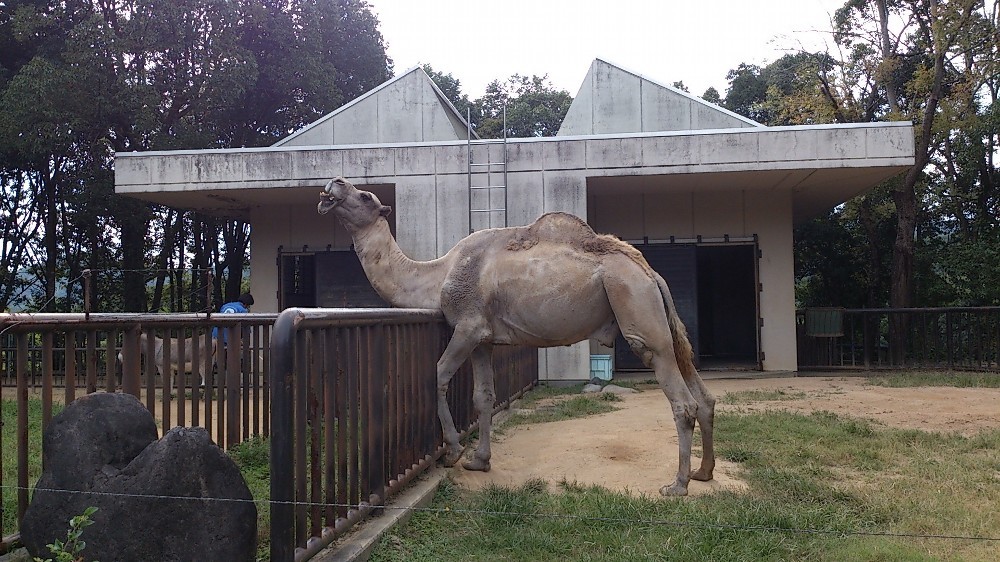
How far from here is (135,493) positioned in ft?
10.3

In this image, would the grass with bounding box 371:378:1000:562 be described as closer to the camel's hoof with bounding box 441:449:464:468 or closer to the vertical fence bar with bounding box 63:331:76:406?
the camel's hoof with bounding box 441:449:464:468

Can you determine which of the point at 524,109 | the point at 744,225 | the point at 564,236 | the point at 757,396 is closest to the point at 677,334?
the point at 564,236

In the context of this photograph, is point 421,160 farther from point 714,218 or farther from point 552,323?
point 552,323

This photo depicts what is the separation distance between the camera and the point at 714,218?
Result: 15.2 m

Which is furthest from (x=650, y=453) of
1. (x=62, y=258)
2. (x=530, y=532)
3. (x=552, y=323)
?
(x=62, y=258)

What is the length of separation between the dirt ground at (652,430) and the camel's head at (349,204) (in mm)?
2331

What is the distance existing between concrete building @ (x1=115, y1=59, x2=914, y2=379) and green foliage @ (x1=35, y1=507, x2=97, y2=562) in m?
9.82

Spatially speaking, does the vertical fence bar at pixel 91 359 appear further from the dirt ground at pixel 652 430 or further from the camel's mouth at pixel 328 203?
the dirt ground at pixel 652 430

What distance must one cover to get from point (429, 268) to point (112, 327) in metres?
2.64

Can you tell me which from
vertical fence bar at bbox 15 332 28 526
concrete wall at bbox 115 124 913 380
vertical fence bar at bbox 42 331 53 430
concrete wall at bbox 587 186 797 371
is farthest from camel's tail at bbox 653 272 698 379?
concrete wall at bbox 587 186 797 371

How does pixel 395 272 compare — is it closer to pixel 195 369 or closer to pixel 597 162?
pixel 195 369

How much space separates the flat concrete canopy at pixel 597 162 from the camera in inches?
488

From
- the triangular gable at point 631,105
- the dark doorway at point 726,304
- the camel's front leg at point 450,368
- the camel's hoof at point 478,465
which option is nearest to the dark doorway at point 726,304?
the dark doorway at point 726,304

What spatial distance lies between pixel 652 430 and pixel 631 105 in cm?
957
